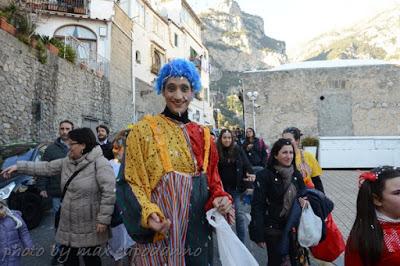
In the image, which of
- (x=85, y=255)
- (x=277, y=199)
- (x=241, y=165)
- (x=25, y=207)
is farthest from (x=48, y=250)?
(x=277, y=199)

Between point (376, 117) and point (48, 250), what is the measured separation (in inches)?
780

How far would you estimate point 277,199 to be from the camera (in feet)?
11.0

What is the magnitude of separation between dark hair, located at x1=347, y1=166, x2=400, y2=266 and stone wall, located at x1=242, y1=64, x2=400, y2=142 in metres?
18.5

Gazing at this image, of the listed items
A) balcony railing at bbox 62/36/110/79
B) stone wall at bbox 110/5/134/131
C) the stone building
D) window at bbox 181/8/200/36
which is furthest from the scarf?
window at bbox 181/8/200/36

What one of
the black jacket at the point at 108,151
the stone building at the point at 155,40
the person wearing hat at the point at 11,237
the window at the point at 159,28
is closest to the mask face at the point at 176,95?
the person wearing hat at the point at 11,237

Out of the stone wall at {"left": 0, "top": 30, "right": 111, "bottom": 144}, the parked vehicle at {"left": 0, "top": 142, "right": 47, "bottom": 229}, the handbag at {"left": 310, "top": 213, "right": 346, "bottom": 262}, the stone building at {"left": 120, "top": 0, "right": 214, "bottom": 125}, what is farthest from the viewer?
the stone building at {"left": 120, "top": 0, "right": 214, "bottom": 125}

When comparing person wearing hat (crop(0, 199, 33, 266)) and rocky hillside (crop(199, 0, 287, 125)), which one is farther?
rocky hillside (crop(199, 0, 287, 125))

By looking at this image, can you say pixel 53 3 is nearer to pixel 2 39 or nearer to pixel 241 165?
pixel 2 39

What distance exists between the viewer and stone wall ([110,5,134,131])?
18750 millimetres

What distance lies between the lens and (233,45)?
109 meters

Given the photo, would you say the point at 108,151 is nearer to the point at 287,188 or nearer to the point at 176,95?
the point at 287,188

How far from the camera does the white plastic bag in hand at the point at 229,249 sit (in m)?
1.92

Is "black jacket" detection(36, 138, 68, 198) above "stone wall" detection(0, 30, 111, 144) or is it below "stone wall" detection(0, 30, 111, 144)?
below

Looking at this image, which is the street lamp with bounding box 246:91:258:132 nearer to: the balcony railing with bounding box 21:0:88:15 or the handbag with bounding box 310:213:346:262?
the balcony railing with bounding box 21:0:88:15
